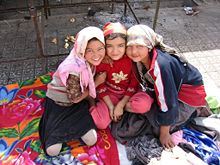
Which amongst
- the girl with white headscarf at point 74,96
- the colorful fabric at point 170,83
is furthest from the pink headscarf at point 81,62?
the colorful fabric at point 170,83

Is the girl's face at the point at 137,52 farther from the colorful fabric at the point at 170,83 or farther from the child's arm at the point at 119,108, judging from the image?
the child's arm at the point at 119,108

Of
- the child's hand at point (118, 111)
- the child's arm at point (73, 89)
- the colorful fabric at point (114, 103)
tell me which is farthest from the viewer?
the child's hand at point (118, 111)

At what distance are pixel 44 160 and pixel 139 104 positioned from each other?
90cm

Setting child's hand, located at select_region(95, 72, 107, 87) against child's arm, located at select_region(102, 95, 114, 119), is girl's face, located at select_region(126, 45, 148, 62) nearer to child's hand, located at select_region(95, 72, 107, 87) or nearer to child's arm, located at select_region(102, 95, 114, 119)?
child's hand, located at select_region(95, 72, 107, 87)

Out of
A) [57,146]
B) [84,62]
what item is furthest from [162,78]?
[57,146]

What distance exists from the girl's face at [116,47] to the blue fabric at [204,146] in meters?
0.94

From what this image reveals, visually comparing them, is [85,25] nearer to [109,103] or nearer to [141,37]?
[109,103]

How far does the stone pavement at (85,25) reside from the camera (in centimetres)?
343

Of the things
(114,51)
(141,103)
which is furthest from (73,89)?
(141,103)

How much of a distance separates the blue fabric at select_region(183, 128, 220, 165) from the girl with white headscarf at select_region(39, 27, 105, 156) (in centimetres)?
83

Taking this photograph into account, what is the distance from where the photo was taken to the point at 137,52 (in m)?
2.08

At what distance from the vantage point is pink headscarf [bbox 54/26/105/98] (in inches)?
81.6

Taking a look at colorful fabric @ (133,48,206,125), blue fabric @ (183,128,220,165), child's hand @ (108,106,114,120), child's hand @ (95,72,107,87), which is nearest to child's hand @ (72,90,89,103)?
child's hand @ (95,72,107,87)

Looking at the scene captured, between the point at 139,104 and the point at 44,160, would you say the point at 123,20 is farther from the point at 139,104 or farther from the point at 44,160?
the point at 44,160
